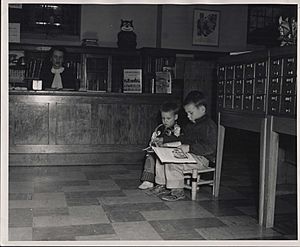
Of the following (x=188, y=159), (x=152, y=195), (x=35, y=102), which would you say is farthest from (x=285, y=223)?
(x=35, y=102)

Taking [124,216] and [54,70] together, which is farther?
[54,70]

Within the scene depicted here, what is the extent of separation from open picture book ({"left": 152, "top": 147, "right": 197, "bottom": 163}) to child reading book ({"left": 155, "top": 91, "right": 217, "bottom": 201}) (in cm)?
6

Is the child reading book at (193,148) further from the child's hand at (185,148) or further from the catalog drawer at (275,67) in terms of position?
the catalog drawer at (275,67)

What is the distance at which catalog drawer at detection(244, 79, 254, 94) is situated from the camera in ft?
10.8

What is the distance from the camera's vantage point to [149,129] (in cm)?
575

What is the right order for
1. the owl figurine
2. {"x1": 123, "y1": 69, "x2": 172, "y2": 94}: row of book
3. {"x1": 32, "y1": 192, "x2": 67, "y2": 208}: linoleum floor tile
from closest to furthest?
{"x1": 32, "y1": 192, "x2": 67, "y2": 208}: linoleum floor tile, {"x1": 123, "y1": 69, "x2": 172, "y2": 94}: row of book, the owl figurine

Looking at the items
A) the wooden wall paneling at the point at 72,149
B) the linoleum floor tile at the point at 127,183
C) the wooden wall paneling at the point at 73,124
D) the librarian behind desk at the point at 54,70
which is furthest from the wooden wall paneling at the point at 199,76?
the linoleum floor tile at the point at 127,183

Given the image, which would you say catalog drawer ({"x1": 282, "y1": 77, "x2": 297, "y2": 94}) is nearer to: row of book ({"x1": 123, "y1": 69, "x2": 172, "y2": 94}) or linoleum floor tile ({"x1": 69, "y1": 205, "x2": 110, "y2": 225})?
linoleum floor tile ({"x1": 69, "y1": 205, "x2": 110, "y2": 225})

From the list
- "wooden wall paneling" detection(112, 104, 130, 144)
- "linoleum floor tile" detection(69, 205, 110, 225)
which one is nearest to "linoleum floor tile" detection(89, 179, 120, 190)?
"linoleum floor tile" detection(69, 205, 110, 225)

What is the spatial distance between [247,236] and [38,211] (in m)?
1.53

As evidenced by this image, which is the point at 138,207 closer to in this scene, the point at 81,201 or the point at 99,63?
the point at 81,201

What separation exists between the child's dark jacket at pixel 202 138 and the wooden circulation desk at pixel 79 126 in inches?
69.3

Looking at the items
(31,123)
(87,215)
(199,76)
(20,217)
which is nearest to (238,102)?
(87,215)

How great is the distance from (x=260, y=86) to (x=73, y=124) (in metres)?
2.90
